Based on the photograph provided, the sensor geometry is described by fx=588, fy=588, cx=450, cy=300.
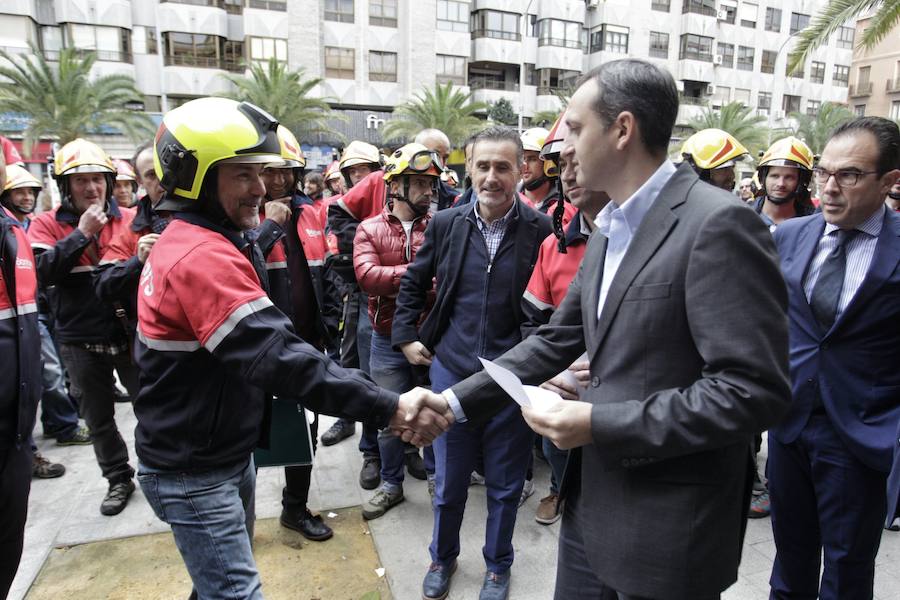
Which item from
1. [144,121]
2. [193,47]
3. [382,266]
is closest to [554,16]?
[193,47]

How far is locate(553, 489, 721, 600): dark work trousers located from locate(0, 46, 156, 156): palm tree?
90.5 ft

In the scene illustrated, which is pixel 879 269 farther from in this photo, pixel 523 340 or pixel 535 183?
pixel 535 183

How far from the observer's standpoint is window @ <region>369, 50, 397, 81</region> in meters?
32.6

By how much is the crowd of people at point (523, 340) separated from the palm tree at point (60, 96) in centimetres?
2410

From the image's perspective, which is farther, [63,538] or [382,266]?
[382,266]

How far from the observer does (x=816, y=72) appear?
4322 cm

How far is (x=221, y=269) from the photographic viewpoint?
1.99 meters

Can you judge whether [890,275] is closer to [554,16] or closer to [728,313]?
[728,313]

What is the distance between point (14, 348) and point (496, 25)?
37.2 meters

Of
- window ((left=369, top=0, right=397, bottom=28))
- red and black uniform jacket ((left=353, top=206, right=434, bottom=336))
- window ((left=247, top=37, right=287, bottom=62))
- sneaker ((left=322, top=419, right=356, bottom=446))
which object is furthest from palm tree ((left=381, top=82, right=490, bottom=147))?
red and black uniform jacket ((left=353, top=206, right=434, bottom=336))

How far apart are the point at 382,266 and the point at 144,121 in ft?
88.4

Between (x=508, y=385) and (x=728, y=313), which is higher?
(x=728, y=313)

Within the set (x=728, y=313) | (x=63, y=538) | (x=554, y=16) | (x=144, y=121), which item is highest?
(x=554, y=16)

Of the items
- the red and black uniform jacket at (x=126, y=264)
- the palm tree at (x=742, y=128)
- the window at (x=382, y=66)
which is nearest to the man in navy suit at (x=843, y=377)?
the red and black uniform jacket at (x=126, y=264)
